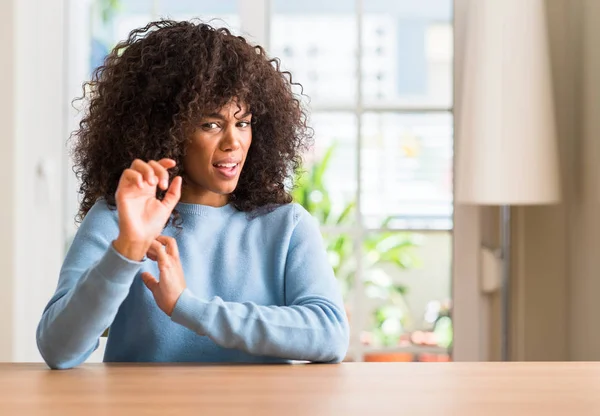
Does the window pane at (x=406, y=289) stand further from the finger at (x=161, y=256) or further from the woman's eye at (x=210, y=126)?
the finger at (x=161, y=256)

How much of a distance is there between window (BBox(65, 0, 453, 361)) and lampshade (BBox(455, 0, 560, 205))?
43.9 inches

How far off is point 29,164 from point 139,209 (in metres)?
1.98

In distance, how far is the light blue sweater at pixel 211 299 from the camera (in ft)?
4.38

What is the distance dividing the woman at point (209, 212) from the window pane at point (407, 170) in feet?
9.51

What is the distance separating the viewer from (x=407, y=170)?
482 centimetres

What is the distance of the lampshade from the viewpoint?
282 cm

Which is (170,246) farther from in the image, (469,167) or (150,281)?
(469,167)

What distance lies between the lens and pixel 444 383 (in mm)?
1195

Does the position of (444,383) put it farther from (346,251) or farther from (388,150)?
(388,150)

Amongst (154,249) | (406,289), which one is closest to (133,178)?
(154,249)

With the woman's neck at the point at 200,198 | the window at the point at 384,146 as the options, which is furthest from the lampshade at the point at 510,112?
the woman's neck at the point at 200,198

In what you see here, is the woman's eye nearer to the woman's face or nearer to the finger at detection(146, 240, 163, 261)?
the woman's face

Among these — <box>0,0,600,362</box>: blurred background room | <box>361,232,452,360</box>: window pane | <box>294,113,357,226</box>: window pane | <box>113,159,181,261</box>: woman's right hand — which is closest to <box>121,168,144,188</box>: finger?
<box>113,159,181,261</box>: woman's right hand

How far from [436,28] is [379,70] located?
0.75 m
